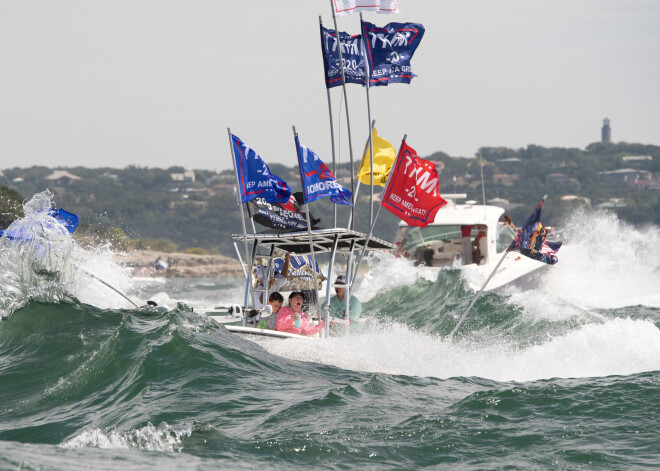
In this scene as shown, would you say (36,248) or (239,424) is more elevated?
(36,248)

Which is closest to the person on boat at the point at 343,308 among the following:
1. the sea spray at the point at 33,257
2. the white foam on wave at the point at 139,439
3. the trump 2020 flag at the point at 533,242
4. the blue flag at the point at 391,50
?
the trump 2020 flag at the point at 533,242

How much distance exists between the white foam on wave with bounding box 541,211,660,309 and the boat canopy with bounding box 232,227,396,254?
11.2 metres

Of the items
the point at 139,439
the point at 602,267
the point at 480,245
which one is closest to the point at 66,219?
the point at 139,439

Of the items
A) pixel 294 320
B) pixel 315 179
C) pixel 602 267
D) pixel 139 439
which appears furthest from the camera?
pixel 602 267

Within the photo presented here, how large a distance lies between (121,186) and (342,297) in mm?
120507

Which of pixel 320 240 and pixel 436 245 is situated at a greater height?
pixel 320 240

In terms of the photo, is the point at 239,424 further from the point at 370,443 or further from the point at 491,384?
the point at 491,384

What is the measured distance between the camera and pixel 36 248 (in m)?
13.3

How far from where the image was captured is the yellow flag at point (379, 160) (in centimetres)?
1399

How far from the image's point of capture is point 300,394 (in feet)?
29.9

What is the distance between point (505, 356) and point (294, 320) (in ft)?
9.71

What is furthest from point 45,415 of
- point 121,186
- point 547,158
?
point 547,158

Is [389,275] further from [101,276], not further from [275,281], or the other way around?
[275,281]

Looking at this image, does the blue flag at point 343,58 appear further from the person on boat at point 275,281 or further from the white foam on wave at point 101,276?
the white foam on wave at point 101,276
